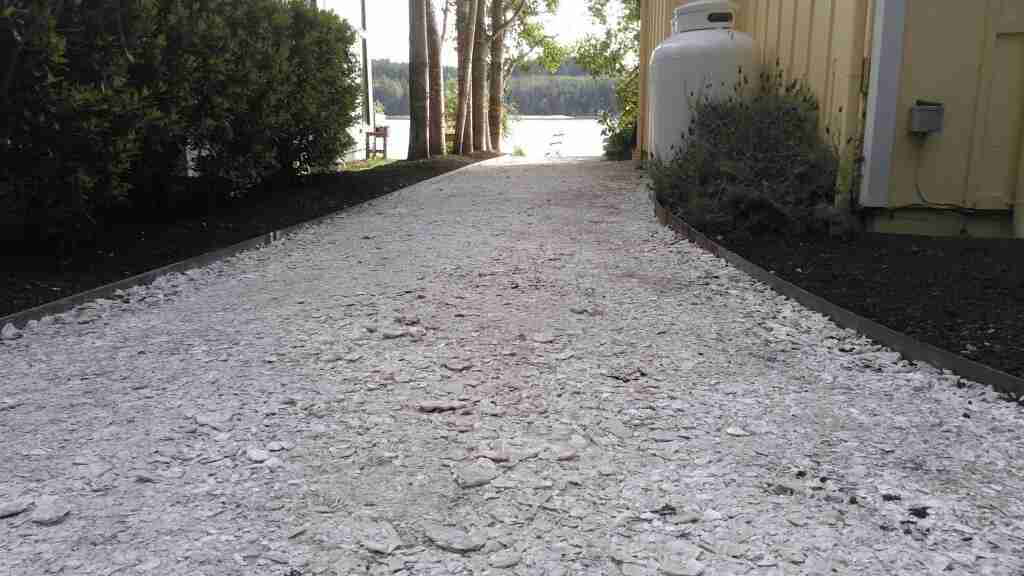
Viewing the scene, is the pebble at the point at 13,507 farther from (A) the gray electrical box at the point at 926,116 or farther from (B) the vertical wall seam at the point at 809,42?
(B) the vertical wall seam at the point at 809,42

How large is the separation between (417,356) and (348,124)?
6.58 m

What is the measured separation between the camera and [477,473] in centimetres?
238

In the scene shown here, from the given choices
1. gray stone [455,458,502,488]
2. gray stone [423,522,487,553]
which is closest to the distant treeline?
gray stone [455,458,502,488]

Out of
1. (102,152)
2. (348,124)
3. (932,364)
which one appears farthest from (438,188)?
(932,364)

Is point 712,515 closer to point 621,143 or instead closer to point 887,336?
point 887,336

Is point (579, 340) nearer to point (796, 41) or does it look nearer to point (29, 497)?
point (29, 497)

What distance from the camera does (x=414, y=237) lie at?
6.35 meters

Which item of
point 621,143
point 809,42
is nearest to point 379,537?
point 809,42

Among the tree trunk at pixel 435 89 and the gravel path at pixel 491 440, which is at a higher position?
the tree trunk at pixel 435 89

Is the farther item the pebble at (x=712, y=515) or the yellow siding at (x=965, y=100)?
the yellow siding at (x=965, y=100)

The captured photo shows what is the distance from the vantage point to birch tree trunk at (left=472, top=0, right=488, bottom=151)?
2070 cm

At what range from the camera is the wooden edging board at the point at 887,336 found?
2.90 meters

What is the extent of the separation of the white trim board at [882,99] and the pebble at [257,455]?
15.1 feet

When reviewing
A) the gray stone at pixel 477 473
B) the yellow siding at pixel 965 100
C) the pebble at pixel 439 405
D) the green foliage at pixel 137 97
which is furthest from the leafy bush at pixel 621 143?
the gray stone at pixel 477 473
